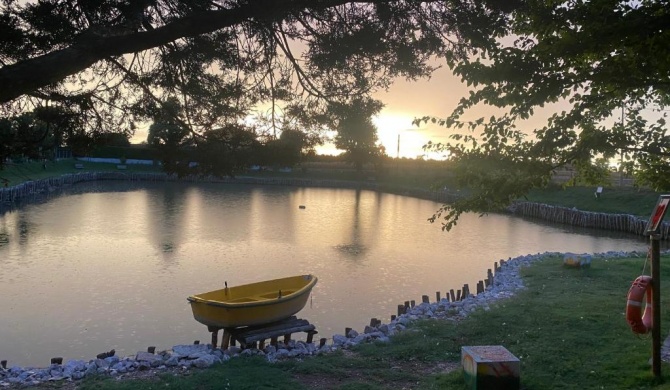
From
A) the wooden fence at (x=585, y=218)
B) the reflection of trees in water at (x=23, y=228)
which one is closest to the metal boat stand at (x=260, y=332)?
the reflection of trees in water at (x=23, y=228)

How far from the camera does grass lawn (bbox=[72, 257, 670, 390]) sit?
25.6 ft

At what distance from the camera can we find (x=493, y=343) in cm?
980

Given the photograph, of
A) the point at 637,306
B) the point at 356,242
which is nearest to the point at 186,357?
the point at 637,306

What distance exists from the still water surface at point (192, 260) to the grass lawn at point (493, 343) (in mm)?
4010

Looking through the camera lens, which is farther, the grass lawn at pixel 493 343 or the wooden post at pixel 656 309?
the grass lawn at pixel 493 343

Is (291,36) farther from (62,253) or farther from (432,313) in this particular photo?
(62,253)

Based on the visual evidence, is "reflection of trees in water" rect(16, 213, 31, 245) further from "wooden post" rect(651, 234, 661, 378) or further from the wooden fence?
the wooden fence

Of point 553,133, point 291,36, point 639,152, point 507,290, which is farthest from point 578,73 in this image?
point 507,290

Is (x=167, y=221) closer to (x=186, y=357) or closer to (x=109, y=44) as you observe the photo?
(x=186, y=357)

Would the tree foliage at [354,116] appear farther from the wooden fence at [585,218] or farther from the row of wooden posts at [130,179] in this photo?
the row of wooden posts at [130,179]

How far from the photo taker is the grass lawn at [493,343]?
781 cm

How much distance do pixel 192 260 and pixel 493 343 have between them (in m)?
15.9

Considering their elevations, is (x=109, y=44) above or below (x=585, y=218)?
above

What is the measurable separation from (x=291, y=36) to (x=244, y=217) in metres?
31.6
